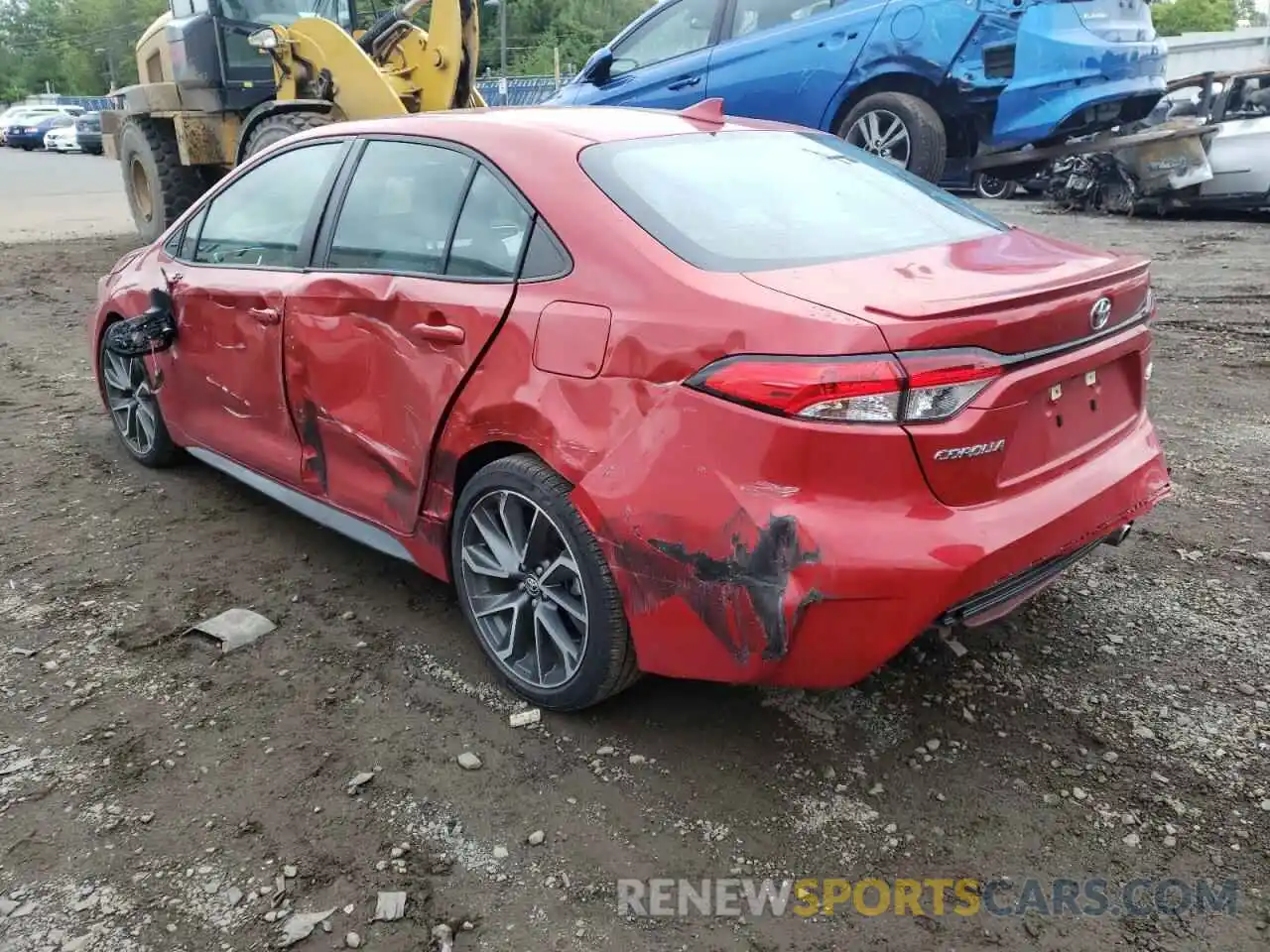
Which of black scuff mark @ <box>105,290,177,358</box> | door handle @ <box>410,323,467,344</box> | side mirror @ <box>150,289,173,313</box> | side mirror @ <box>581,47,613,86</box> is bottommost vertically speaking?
black scuff mark @ <box>105,290,177,358</box>

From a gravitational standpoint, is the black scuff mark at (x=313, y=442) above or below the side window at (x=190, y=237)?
below

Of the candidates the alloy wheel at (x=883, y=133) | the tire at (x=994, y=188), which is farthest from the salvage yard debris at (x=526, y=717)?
the tire at (x=994, y=188)

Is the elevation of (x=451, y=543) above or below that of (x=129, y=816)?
above

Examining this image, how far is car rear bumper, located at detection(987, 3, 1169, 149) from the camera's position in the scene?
7242mm

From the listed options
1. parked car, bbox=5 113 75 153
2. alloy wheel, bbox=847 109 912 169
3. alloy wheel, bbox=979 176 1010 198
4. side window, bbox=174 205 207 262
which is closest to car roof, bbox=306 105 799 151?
side window, bbox=174 205 207 262

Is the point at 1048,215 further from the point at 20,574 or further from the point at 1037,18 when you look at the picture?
the point at 20,574

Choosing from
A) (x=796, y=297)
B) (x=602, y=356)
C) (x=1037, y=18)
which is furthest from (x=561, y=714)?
(x=1037, y=18)

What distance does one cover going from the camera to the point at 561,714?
2879 millimetres

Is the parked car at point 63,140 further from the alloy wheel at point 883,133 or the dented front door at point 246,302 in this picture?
the dented front door at point 246,302

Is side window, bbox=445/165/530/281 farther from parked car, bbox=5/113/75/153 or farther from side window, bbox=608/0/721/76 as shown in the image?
parked car, bbox=5/113/75/153

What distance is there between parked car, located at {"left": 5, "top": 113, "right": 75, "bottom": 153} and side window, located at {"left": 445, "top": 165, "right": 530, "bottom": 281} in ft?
139

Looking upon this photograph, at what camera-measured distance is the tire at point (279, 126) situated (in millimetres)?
8508

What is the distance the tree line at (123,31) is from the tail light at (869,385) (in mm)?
55579

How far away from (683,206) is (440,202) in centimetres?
82
